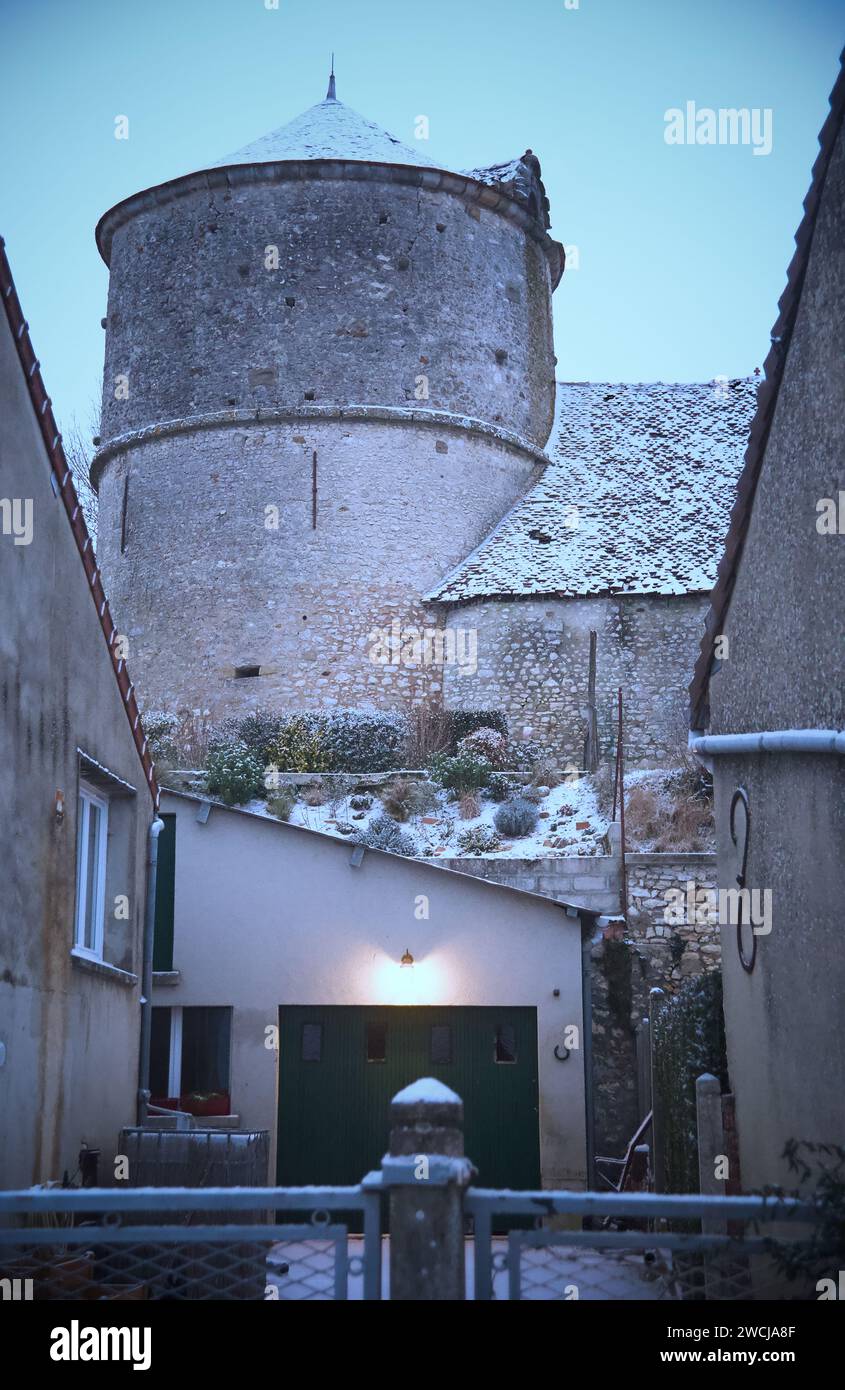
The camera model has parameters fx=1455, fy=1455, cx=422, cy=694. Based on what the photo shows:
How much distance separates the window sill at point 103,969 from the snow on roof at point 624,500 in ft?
51.0

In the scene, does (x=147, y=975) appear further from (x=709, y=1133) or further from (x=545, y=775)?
(x=545, y=775)

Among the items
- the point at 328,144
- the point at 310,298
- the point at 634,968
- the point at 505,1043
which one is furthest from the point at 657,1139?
the point at 328,144

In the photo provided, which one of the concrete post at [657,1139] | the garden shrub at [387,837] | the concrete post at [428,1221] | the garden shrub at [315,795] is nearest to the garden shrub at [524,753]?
the garden shrub at [315,795]

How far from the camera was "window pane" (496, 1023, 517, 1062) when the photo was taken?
528 inches

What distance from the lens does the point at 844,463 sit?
6660 millimetres

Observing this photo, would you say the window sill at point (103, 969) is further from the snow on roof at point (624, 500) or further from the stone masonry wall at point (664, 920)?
the snow on roof at point (624, 500)

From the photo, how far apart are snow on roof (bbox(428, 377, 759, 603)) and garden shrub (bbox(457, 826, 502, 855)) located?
20.5ft

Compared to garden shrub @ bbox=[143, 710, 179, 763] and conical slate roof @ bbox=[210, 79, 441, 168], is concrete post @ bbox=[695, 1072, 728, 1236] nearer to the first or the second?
garden shrub @ bbox=[143, 710, 179, 763]

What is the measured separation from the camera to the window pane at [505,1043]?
13414 mm

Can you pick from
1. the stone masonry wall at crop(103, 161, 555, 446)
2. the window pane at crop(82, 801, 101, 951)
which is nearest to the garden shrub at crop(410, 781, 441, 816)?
the stone masonry wall at crop(103, 161, 555, 446)

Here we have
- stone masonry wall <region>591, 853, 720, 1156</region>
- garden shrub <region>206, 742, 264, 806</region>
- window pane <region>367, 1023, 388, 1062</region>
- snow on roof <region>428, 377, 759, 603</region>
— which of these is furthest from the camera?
snow on roof <region>428, 377, 759, 603</region>

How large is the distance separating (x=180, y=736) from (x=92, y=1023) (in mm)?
16674

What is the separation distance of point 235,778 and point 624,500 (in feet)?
33.3

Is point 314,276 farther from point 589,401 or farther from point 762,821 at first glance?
point 762,821
